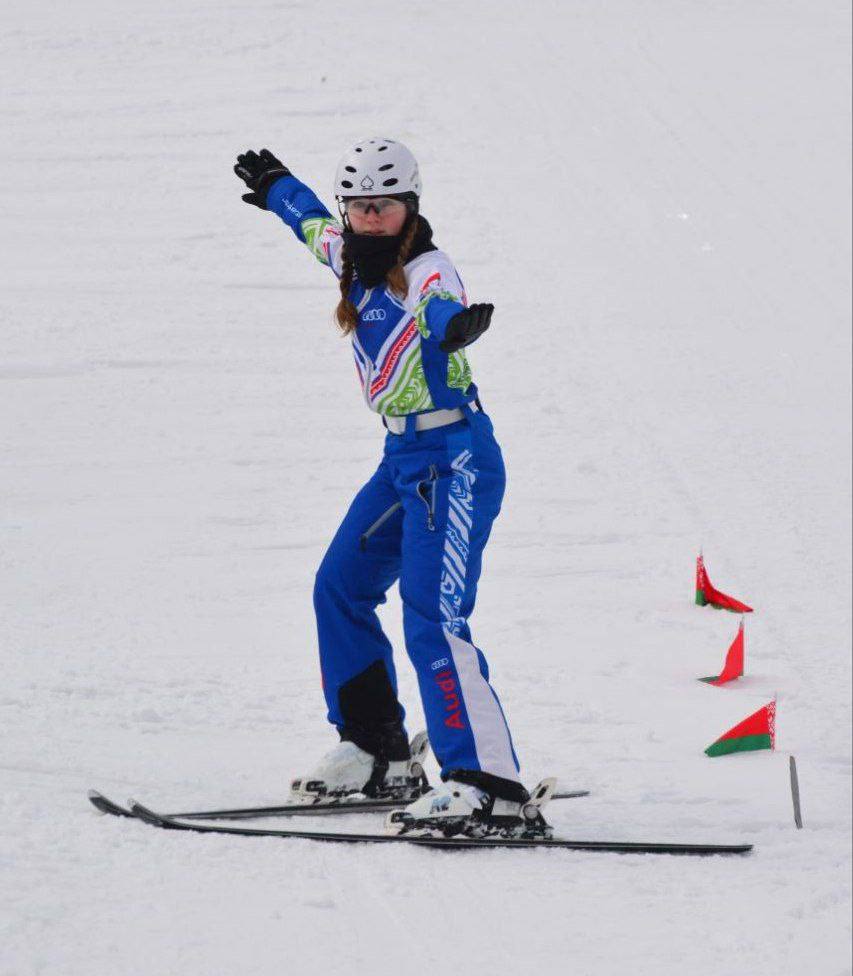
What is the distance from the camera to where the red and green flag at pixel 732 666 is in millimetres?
5543

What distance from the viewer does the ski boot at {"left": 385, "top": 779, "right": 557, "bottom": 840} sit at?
3.97 metres

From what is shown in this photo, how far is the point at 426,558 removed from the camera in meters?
4.02

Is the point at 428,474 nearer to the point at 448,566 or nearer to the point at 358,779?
the point at 448,566

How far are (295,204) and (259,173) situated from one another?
216mm

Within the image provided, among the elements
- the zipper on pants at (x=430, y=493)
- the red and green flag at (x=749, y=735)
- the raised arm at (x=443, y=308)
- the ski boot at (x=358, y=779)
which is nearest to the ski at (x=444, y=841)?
the ski boot at (x=358, y=779)

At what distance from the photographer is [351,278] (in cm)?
412

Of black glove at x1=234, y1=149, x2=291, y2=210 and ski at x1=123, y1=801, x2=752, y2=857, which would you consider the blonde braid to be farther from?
ski at x1=123, y1=801, x2=752, y2=857

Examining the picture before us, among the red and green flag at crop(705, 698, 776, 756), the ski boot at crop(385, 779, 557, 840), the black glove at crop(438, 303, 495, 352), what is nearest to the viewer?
the black glove at crop(438, 303, 495, 352)

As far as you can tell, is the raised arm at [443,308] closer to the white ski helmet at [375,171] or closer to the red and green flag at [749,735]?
the white ski helmet at [375,171]

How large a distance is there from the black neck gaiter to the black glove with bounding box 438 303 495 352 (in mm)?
369

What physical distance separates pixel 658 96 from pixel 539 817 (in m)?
9.52

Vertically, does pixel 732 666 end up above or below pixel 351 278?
below

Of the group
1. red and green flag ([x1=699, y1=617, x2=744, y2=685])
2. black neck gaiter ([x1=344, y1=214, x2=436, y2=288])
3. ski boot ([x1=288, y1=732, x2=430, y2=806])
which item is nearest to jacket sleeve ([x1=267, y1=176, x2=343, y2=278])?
black neck gaiter ([x1=344, y1=214, x2=436, y2=288])

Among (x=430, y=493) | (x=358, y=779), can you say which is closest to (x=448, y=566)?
(x=430, y=493)
